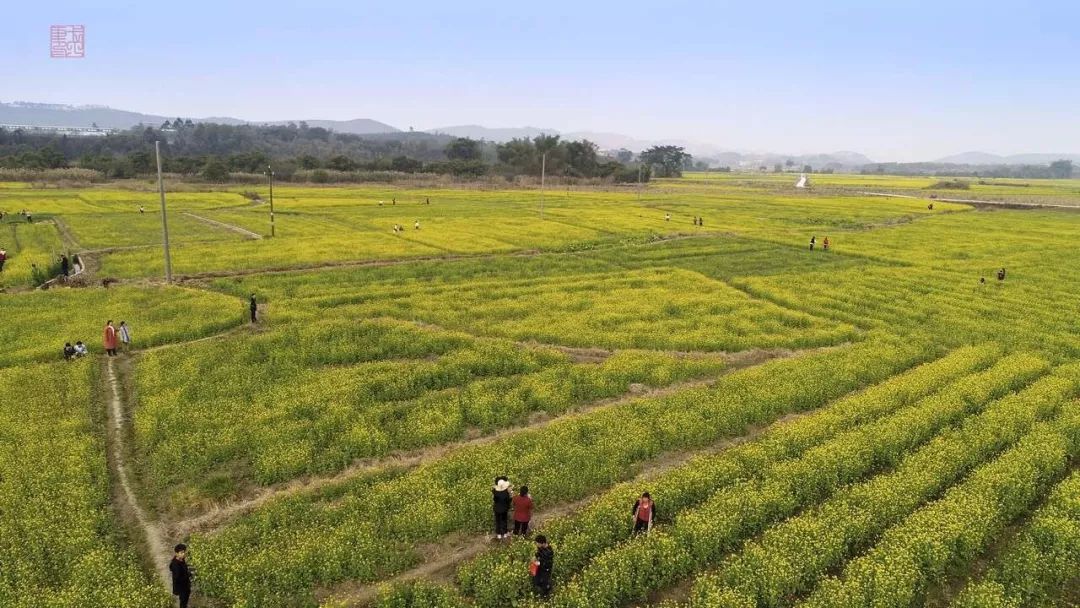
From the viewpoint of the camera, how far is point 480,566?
1328 cm

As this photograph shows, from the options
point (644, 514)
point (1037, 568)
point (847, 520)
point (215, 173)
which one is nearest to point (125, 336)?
point (644, 514)

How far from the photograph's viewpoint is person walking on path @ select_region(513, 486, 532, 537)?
1423 centimetres

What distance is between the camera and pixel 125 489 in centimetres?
1644

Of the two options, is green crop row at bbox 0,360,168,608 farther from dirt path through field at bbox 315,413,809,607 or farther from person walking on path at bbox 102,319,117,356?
person walking on path at bbox 102,319,117,356

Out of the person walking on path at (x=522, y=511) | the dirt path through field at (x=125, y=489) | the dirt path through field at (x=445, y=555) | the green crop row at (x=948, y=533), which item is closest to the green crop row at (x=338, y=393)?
the dirt path through field at (x=125, y=489)

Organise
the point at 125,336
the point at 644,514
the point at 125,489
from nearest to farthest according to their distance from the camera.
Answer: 1. the point at 644,514
2. the point at 125,489
3. the point at 125,336

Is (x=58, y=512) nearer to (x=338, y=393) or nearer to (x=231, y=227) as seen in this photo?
(x=338, y=393)

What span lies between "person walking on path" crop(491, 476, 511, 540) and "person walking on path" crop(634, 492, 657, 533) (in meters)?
2.91

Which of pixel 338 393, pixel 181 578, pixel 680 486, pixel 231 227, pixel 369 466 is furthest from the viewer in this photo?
pixel 231 227

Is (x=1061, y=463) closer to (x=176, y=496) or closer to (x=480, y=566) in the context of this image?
(x=480, y=566)

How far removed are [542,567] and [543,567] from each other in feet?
0.08

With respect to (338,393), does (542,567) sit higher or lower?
lower

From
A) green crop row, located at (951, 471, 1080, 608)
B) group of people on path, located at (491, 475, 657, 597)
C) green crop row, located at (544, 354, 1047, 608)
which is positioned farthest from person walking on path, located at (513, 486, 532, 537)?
green crop row, located at (951, 471, 1080, 608)

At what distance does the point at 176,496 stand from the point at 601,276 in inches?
1252
